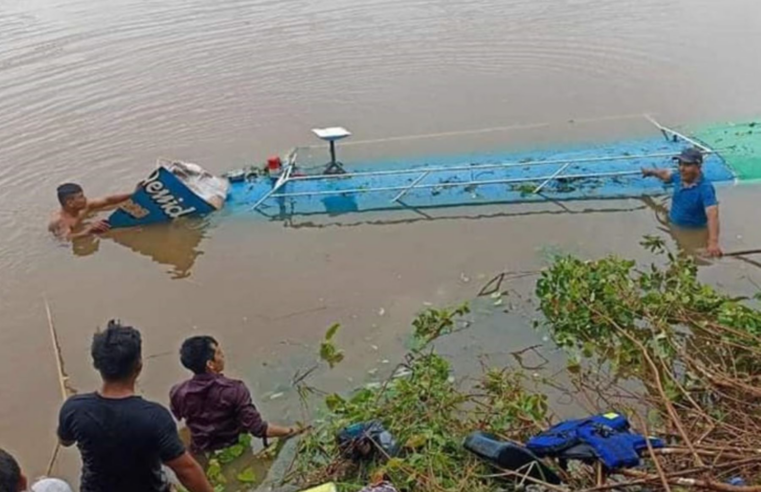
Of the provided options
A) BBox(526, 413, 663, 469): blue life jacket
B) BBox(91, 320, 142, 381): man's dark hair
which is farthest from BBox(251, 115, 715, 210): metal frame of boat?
BBox(91, 320, 142, 381): man's dark hair

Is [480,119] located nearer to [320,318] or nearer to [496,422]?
[320,318]

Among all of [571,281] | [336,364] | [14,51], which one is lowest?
[336,364]

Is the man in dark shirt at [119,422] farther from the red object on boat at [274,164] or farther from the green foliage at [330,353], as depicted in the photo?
the red object on boat at [274,164]

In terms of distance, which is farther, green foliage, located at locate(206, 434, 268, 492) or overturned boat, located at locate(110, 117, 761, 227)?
overturned boat, located at locate(110, 117, 761, 227)

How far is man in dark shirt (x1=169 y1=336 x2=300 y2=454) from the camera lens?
446 cm

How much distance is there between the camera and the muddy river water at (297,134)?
20.6ft

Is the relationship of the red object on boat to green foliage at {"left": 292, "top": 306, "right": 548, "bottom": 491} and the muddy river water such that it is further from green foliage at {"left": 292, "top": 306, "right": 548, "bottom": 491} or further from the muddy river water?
green foliage at {"left": 292, "top": 306, "right": 548, "bottom": 491}

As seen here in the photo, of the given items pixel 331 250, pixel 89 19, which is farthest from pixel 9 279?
pixel 89 19

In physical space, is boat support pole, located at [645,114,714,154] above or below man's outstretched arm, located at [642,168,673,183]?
above

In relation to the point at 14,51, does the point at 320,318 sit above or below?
below

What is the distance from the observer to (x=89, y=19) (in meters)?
14.5

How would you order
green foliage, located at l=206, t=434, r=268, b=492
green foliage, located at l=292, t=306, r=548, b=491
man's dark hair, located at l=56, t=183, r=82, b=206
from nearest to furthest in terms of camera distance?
1. green foliage, located at l=292, t=306, r=548, b=491
2. green foliage, located at l=206, t=434, r=268, b=492
3. man's dark hair, located at l=56, t=183, r=82, b=206

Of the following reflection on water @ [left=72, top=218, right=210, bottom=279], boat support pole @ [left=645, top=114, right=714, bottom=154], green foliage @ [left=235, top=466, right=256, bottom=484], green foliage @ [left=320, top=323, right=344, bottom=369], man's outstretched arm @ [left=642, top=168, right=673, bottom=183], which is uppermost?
boat support pole @ [left=645, top=114, right=714, bottom=154]

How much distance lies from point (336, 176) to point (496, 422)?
13.9ft
